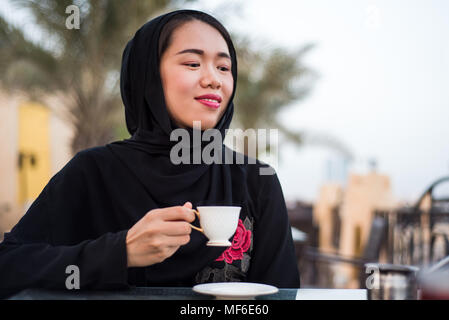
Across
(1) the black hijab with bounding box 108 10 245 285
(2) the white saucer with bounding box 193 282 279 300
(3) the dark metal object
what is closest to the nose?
(1) the black hijab with bounding box 108 10 245 285

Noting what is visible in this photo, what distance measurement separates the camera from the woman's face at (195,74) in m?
1.41

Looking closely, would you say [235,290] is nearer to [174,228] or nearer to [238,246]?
[174,228]

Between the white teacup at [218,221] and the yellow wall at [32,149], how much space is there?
42.3 ft

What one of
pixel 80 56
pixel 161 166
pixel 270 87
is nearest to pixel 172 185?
pixel 161 166

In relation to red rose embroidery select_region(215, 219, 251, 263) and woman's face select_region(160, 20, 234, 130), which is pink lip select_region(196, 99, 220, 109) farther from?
red rose embroidery select_region(215, 219, 251, 263)

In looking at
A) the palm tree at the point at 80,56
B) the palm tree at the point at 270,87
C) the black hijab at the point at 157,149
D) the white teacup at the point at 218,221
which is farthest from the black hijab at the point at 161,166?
the palm tree at the point at 270,87

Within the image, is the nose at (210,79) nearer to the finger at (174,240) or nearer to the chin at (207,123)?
the chin at (207,123)

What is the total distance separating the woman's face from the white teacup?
39 centimetres

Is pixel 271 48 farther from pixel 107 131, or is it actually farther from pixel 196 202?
pixel 196 202

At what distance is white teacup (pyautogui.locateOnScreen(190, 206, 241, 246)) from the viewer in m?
1.10
